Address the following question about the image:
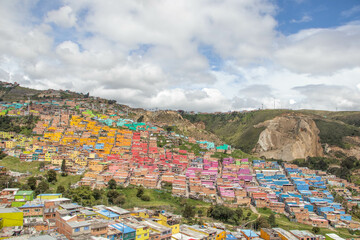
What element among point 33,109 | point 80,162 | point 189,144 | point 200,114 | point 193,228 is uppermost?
point 200,114

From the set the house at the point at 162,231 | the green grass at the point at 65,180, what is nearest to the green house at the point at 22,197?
the green grass at the point at 65,180

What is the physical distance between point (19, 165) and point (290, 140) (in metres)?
49.5

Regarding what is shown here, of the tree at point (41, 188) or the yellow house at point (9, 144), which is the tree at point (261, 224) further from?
the yellow house at point (9, 144)

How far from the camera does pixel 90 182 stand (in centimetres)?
3047

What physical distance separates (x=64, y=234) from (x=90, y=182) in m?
15.5

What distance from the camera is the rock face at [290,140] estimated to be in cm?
5864

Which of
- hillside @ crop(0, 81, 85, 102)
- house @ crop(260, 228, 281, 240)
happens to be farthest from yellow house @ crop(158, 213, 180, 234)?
hillside @ crop(0, 81, 85, 102)

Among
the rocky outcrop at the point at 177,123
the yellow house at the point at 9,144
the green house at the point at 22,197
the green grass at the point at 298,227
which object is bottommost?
the green grass at the point at 298,227

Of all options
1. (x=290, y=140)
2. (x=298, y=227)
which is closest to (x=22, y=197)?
(x=298, y=227)

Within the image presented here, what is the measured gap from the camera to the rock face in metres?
58.6

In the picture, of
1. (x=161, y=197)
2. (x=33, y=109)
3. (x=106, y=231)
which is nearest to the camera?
(x=106, y=231)

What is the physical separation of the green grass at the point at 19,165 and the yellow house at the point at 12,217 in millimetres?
16421

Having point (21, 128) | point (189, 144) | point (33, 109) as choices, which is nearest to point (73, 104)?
point (33, 109)

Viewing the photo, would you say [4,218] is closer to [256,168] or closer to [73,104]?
[256,168]
